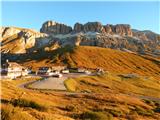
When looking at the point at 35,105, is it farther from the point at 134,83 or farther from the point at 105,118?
the point at 134,83

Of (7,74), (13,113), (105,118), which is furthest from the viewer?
(7,74)

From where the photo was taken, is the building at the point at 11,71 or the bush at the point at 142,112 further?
the building at the point at 11,71

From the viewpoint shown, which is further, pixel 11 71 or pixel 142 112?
pixel 11 71

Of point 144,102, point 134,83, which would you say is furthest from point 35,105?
point 134,83

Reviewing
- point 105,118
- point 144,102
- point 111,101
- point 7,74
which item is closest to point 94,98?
point 111,101

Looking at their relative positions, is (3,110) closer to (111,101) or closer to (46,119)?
(46,119)

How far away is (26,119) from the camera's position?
76.5 ft

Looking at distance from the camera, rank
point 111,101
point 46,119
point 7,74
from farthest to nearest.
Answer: point 7,74, point 111,101, point 46,119

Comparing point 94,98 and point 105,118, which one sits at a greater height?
point 105,118

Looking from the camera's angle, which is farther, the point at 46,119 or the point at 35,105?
the point at 35,105

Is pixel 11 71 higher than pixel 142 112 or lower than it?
lower

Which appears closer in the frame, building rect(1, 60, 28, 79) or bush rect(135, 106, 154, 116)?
bush rect(135, 106, 154, 116)

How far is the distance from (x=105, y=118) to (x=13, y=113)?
18.6 m

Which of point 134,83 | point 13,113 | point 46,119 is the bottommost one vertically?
point 134,83
